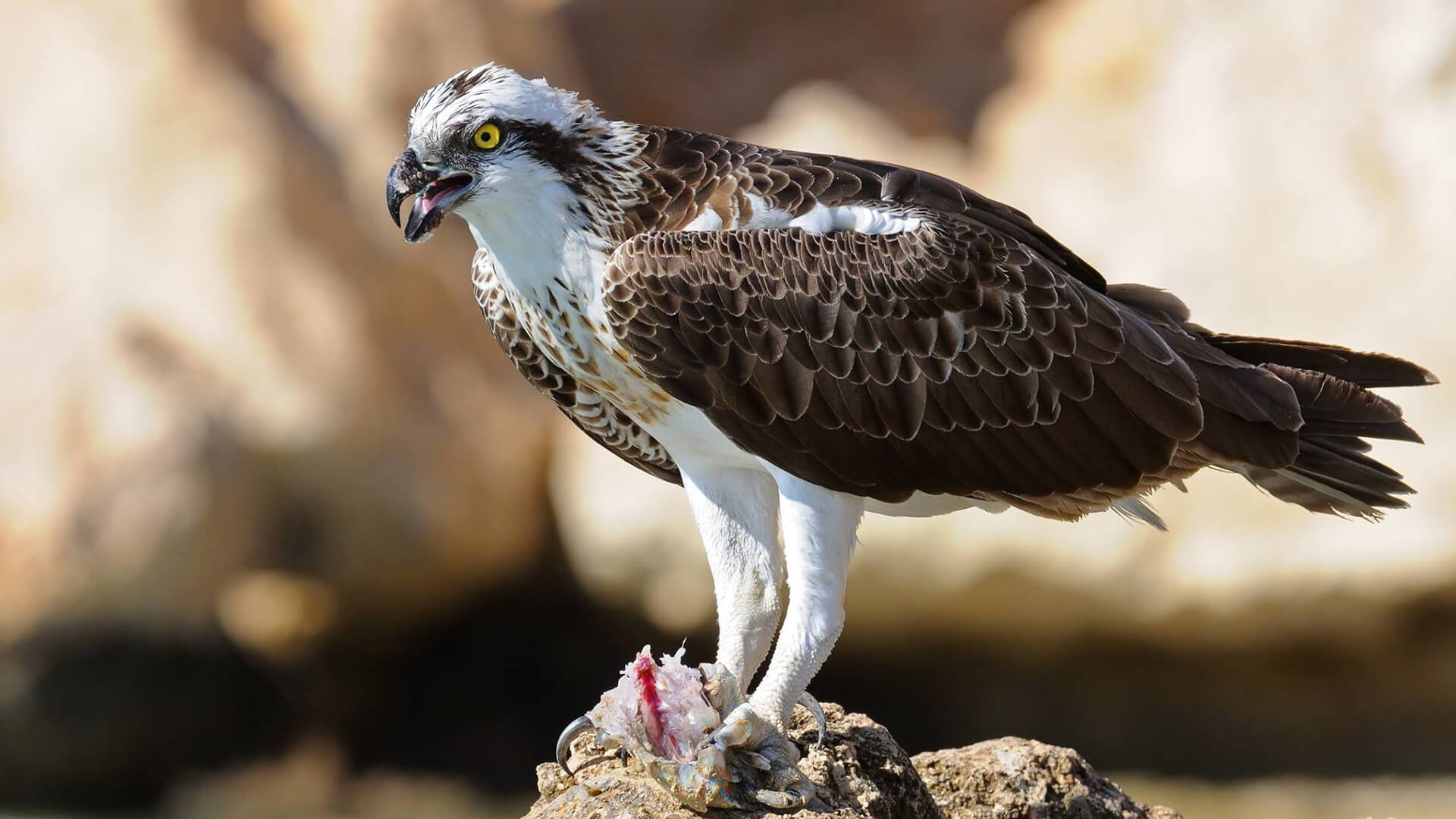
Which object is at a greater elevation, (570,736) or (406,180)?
(406,180)

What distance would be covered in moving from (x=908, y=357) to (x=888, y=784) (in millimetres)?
1458

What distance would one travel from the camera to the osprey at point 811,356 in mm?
5785

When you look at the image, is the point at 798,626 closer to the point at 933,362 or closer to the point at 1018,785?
the point at 933,362

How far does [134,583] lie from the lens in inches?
539

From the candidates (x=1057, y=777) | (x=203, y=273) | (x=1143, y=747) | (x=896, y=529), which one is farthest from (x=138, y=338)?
(x=1057, y=777)

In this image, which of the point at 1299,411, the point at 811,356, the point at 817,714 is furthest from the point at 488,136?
the point at 1299,411

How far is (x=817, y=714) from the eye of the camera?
19.5ft

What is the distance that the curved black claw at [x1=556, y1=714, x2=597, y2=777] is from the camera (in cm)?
571

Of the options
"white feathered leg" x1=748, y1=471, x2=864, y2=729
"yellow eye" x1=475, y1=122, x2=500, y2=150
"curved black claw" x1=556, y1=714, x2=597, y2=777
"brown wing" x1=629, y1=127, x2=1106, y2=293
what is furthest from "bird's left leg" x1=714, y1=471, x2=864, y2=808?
"yellow eye" x1=475, y1=122, x2=500, y2=150

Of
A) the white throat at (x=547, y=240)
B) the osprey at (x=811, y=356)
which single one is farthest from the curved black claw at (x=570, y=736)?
the white throat at (x=547, y=240)

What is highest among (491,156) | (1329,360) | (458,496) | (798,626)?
(458,496)

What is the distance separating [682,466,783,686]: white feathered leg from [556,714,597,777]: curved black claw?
75cm

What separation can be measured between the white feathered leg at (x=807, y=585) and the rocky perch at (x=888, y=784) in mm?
251

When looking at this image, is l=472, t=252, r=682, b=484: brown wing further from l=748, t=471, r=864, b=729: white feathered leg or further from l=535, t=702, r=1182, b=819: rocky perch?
l=535, t=702, r=1182, b=819: rocky perch
